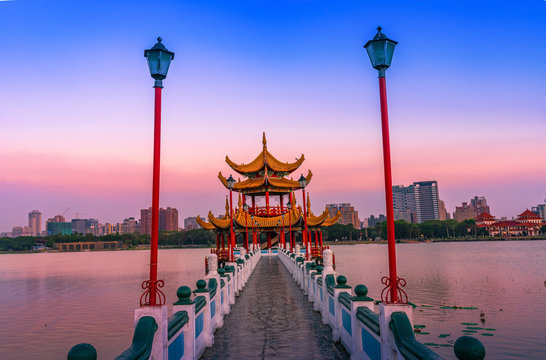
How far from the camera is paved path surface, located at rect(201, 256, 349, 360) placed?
7.96 meters

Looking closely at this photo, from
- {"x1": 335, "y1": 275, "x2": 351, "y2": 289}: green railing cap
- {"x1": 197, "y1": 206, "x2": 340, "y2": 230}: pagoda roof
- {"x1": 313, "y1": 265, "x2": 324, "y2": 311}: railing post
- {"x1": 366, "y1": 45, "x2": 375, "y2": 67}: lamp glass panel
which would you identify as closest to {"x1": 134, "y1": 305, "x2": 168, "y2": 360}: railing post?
{"x1": 335, "y1": 275, "x2": 351, "y2": 289}: green railing cap

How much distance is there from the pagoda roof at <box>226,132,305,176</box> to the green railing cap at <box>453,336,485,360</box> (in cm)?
3948

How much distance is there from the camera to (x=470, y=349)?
315 cm

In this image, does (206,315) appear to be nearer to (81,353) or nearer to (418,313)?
(81,353)

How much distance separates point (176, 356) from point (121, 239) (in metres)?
190

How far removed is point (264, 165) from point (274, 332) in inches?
1323

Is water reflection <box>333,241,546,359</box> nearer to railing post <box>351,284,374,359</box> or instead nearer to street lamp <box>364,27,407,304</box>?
railing post <box>351,284,374,359</box>

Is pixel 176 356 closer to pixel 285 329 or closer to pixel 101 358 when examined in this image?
pixel 285 329

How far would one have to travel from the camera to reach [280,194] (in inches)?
1789

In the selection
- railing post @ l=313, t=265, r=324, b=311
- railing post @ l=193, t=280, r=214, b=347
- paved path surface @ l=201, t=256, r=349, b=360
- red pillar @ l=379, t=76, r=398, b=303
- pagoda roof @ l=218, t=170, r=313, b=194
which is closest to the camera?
red pillar @ l=379, t=76, r=398, b=303

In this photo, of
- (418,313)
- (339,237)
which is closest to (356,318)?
(418,313)

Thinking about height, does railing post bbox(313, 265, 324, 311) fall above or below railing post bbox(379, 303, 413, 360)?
below

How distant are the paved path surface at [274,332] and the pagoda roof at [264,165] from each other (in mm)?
27913

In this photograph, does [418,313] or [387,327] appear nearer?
[387,327]
